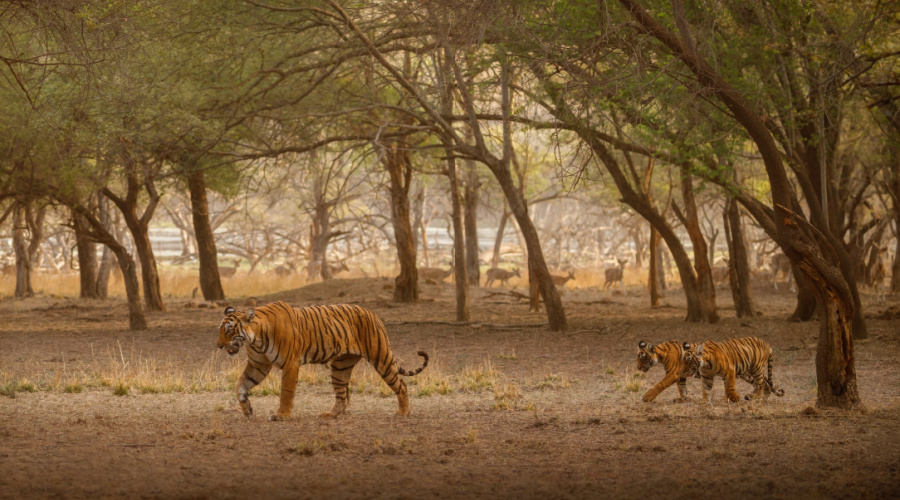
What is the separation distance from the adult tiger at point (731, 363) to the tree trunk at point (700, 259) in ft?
25.8

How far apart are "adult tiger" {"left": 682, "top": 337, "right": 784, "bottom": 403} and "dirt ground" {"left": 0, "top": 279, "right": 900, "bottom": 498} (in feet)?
0.78

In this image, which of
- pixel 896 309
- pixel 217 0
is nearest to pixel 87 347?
Result: pixel 217 0

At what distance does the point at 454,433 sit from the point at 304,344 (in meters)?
1.59

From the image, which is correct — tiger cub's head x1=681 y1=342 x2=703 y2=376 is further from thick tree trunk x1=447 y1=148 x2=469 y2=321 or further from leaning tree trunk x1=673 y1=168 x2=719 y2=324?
thick tree trunk x1=447 y1=148 x2=469 y2=321

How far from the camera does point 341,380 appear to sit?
29.9 feet

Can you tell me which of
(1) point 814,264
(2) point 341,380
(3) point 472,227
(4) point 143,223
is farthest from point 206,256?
(1) point 814,264

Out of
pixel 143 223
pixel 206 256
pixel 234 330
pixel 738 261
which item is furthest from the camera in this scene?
pixel 206 256

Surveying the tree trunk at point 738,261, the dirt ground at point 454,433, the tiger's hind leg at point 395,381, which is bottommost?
the dirt ground at point 454,433

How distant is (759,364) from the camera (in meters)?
10.1

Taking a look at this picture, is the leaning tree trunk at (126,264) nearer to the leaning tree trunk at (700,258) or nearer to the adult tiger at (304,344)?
the adult tiger at (304,344)

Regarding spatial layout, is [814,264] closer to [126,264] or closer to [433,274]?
[126,264]

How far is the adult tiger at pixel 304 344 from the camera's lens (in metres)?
8.40

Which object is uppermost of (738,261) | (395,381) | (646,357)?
(738,261)

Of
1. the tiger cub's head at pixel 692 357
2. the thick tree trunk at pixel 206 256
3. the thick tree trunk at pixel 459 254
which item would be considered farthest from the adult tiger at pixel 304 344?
the thick tree trunk at pixel 206 256
